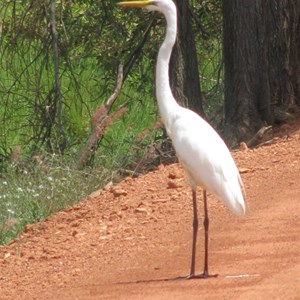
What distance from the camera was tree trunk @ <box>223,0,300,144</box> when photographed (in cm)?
1188

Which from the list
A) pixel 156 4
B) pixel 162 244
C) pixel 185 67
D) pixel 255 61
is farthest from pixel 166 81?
pixel 185 67

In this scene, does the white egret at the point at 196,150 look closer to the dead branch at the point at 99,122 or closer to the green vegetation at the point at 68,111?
the dead branch at the point at 99,122

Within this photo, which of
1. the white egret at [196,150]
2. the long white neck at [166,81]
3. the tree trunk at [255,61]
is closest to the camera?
the white egret at [196,150]

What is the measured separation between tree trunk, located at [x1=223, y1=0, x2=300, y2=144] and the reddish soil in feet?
4.26

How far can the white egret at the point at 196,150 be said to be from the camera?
24.8ft

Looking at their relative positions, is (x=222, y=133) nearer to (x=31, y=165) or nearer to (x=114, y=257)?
(x=31, y=165)

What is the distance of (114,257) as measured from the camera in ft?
27.3

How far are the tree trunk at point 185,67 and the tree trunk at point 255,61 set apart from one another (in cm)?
34

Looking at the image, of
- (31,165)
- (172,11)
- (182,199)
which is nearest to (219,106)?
(31,165)

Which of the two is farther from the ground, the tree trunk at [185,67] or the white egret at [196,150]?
the white egret at [196,150]

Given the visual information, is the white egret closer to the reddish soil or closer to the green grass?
the reddish soil

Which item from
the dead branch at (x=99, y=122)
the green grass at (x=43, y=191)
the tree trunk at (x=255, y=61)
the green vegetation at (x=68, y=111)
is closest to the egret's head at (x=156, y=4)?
the dead branch at (x=99, y=122)

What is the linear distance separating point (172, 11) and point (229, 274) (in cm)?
200

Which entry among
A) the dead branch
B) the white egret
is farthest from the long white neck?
the dead branch
